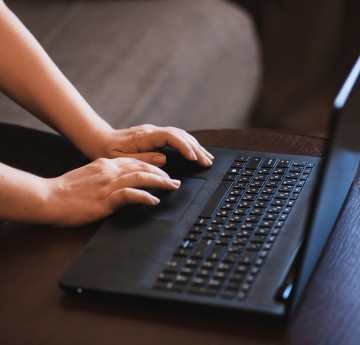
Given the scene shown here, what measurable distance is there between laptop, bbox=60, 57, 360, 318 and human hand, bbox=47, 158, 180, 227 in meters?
0.02

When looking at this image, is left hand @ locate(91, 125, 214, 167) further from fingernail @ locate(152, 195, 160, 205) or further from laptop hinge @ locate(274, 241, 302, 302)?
laptop hinge @ locate(274, 241, 302, 302)

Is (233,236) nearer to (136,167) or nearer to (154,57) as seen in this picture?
(136,167)

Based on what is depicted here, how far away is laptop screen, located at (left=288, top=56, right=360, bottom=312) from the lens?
66cm

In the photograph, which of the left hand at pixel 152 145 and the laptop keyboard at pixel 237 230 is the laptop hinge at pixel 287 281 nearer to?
the laptop keyboard at pixel 237 230

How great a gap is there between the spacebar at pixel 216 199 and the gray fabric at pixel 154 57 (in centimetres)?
59

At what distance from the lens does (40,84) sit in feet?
3.71

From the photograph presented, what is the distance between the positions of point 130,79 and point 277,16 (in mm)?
780

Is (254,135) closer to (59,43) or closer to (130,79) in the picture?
(130,79)

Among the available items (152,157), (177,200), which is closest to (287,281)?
(177,200)

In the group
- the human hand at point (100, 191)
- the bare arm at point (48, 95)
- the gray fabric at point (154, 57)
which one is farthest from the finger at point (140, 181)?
the gray fabric at point (154, 57)

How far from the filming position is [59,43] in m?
1.76

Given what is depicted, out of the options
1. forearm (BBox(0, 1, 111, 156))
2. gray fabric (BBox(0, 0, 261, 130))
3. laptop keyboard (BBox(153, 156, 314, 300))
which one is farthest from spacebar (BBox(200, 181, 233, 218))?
gray fabric (BBox(0, 0, 261, 130))

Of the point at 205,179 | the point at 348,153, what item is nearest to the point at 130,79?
the point at 205,179

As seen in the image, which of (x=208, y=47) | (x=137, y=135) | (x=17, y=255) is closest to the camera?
(x=17, y=255)
